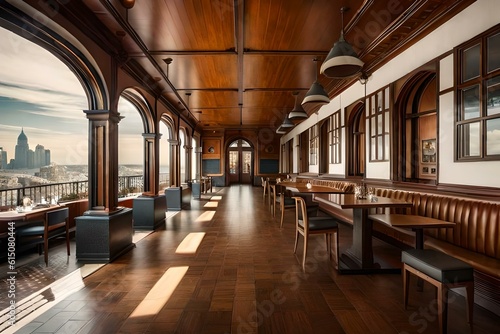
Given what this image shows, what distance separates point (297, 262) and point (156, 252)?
221cm

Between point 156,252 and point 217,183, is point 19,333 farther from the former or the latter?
point 217,183

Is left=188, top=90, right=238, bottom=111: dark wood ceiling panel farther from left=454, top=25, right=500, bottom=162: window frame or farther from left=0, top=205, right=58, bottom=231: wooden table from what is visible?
left=454, top=25, right=500, bottom=162: window frame

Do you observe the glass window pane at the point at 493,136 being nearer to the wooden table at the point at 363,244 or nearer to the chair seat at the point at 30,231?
the wooden table at the point at 363,244

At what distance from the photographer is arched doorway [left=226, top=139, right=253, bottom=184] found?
57.0ft

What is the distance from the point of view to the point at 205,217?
6.71 m

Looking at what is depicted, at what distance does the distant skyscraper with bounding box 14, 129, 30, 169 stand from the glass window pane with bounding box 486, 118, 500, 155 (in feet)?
30.3

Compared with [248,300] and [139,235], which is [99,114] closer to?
[139,235]

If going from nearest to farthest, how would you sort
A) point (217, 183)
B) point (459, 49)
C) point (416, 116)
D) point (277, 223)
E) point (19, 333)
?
point (19, 333) → point (459, 49) → point (416, 116) → point (277, 223) → point (217, 183)

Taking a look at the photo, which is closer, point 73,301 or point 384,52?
point 73,301

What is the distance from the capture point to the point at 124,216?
13.4 ft

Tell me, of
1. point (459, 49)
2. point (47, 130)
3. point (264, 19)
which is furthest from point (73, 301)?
point (47, 130)

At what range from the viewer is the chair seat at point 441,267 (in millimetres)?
1942

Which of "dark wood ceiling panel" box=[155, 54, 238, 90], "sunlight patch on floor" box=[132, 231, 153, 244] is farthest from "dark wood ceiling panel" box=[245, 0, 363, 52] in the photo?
"sunlight patch on floor" box=[132, 231, 153, 244]

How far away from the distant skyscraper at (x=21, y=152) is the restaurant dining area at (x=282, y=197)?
134 mm
